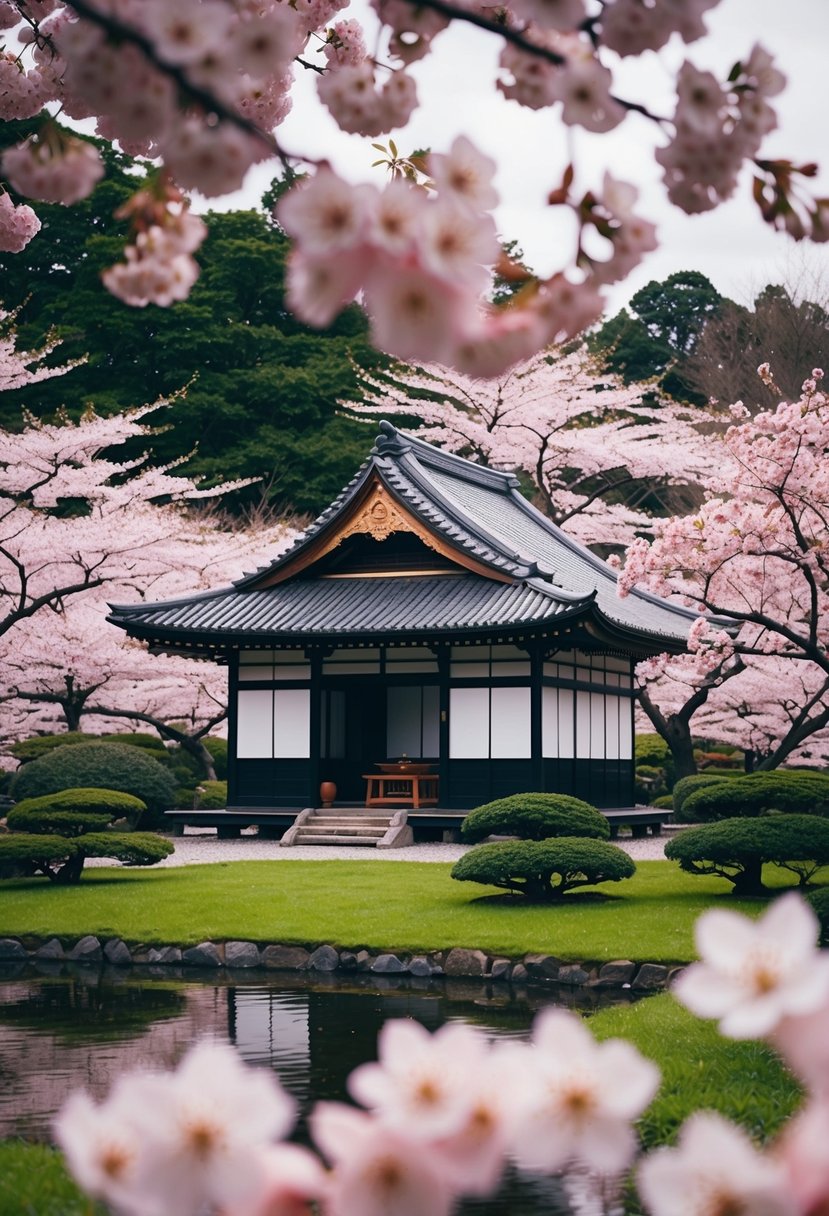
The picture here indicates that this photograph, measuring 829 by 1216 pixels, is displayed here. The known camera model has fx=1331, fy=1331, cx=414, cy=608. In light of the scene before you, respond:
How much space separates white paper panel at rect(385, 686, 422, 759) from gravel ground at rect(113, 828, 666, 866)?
128 inches

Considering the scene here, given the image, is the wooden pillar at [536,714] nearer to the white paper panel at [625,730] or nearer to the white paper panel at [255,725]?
the white paper panel at [625,730]

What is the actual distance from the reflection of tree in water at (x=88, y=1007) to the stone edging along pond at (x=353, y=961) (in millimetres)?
694

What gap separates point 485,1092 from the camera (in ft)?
4.33

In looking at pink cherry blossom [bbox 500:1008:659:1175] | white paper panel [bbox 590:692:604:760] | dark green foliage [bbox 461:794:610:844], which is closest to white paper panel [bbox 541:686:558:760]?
white paper panel [bbox 590:692:604:760]

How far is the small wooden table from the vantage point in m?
21.8

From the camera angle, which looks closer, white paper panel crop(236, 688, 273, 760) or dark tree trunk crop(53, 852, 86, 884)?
dark tree trunk crop(53, 852, 86, 884)

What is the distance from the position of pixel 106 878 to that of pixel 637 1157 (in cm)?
1147

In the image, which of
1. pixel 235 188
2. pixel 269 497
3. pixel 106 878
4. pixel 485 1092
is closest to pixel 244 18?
pixel 235 188

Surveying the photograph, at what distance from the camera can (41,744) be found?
25.0 metres

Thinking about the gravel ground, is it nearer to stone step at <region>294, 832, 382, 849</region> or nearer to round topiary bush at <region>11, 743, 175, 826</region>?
stone step at <region>294, 832, 382, 849</region>

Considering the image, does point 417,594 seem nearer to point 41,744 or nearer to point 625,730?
point 625,730

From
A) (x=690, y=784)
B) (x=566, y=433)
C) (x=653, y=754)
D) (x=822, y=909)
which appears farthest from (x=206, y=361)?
(x=822, y=909)

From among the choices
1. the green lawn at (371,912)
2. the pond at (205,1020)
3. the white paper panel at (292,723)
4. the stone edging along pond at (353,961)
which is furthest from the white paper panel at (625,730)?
the pond at (205,1020)

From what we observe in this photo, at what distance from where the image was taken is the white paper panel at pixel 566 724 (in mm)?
21609
